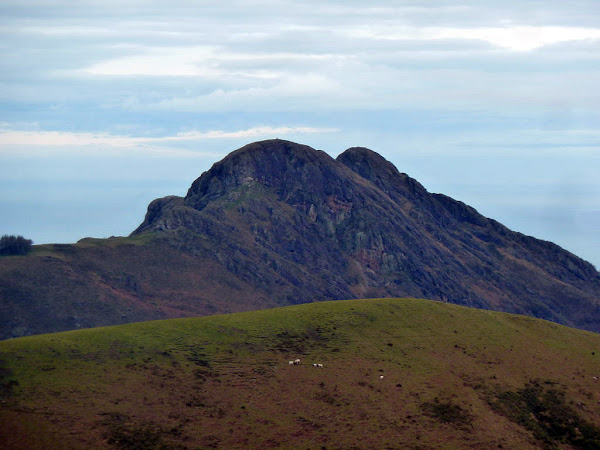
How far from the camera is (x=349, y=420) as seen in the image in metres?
104

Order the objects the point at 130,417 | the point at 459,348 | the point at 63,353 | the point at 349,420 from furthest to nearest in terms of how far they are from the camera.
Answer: the point at 459,348, the point at 63,353, the point at 349,420, the point at 130,417

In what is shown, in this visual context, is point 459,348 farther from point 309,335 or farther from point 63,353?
point 63,353

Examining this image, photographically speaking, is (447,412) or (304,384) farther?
(304,384)

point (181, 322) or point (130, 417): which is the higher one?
point (181, 322)

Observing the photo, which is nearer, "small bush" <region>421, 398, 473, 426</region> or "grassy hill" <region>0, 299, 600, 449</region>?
"grassy hill" <region>0, 299, 600, 449</region>

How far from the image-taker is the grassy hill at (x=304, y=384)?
9688 centimetres

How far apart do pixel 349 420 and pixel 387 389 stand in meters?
12.0

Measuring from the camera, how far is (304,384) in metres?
113

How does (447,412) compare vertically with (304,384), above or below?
below

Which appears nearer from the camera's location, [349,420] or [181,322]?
[349,420]

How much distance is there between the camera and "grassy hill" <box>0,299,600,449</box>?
9688 cm

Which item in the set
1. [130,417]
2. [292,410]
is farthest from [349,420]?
[130,417]

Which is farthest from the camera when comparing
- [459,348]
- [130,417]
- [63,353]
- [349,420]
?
[459,348]

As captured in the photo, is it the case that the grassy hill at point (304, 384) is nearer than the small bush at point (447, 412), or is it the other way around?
the grassy hill at point (304, 384)
